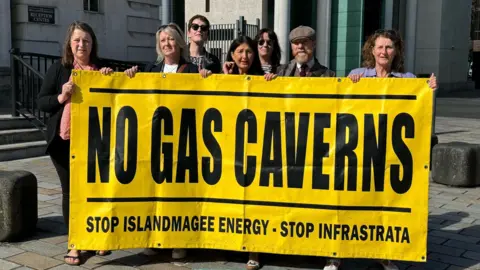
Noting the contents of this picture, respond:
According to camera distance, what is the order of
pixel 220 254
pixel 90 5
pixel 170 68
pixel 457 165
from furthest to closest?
pixel 90 5, pixel 457 165, pixel 220 254, pixel 170 68

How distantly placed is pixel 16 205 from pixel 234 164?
209 centimetres

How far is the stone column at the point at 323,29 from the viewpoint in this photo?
2372cm

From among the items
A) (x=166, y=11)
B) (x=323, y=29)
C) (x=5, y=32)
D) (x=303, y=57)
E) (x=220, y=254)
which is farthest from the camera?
(x=323, y=29)

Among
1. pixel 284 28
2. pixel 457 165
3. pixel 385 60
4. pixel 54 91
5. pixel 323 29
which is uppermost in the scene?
pixel 323 29

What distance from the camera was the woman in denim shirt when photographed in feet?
13.8

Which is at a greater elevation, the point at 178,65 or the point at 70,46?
the point at 70,46

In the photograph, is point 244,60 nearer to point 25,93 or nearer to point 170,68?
point 170,68

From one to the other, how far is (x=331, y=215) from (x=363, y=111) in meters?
0.83

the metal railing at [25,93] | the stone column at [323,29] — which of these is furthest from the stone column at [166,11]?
the stone column at [323,29]

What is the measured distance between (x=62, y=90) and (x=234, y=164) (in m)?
1.47

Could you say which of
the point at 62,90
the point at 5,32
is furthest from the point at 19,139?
the point at 62,90

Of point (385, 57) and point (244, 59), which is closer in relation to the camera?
point (385, 57)

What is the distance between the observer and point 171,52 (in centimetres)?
434

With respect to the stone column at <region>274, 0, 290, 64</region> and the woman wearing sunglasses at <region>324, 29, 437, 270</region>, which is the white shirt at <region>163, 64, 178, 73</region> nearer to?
the woman wearing sunglasses at <region>324, 29, 437, 270</region>
